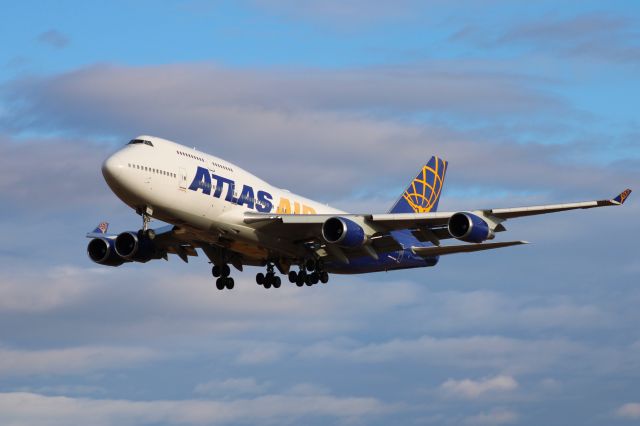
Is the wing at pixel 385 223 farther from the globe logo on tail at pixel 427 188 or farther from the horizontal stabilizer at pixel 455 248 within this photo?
the globe logo on tail at pixel 427 188

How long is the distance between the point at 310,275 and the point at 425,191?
1370 centimetres

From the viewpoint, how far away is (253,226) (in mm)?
57969

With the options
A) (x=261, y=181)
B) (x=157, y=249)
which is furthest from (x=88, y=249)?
(x=261, y=181)

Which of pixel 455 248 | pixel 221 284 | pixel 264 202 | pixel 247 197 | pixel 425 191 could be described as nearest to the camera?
pixel 247 197

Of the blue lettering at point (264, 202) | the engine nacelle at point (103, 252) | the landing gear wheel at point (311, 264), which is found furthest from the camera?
the engine nacelle at point (103, 252)

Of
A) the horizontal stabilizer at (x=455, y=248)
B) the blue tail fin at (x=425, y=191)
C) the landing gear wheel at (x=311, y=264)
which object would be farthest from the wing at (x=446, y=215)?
the blue tail fin at (x=425, y=191)

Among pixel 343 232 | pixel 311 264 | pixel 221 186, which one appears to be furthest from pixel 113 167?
pixel 311 264

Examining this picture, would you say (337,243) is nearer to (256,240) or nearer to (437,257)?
(256,240)

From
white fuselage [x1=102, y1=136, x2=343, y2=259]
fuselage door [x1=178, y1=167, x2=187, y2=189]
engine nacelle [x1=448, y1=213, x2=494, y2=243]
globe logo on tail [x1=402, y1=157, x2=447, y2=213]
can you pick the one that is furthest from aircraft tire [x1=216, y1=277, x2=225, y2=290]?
engine nacelle [x1=448, y1=213, x2=494, y2=243]

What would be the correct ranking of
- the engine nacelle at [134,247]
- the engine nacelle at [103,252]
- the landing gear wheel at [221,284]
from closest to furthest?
the engine nacelle at [134,247], the landing gear wheel at [221,284], the engine nacelle at [103,252]

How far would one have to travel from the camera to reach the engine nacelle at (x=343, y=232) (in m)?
57.4

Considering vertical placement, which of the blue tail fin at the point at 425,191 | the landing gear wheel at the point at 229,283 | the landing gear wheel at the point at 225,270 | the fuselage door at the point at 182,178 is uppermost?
the blue tail fin at the point at 425,191

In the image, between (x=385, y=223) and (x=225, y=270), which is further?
(x=225, y=270)

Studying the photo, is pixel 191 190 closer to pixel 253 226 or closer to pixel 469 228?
pixel 253 226
